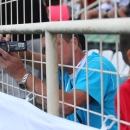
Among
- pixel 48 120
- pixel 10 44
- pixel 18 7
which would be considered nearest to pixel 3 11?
pixel 18 7

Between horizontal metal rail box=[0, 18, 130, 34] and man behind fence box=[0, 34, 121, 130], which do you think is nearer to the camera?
horizontal metal rail box=[0, 18, 130, 34]

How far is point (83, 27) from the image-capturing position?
3.74ft

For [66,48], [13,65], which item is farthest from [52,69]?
[13,65]

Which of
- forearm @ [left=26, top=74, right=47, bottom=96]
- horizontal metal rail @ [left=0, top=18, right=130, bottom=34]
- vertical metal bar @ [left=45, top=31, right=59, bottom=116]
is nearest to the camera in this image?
horizontal metal rail @ [left=0, top=18, right=130, bottom=34]

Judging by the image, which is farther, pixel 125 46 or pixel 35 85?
pixel 35 85

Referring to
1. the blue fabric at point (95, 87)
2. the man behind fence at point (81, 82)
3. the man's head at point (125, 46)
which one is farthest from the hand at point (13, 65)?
the man's head at point (125, 46)

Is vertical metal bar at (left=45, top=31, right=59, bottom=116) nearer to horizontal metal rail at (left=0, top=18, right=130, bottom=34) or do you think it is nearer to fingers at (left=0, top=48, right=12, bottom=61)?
horizontal metal rail at (left=0, top=18, right=130, bottom=34)

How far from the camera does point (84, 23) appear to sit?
114cm

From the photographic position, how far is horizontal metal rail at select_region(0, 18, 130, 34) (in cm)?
99

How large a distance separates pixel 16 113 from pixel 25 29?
14.7 inches

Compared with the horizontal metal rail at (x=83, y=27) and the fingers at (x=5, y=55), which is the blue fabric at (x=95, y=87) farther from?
the fingers at (x=5, y=55)

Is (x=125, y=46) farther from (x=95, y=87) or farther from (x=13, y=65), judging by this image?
(x=13, y=65)

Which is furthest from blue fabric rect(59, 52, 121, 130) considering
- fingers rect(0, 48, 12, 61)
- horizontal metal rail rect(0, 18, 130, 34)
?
fingers rect(0, 48, 12, 61)

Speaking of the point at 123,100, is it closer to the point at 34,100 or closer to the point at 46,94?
the point at 46,94
